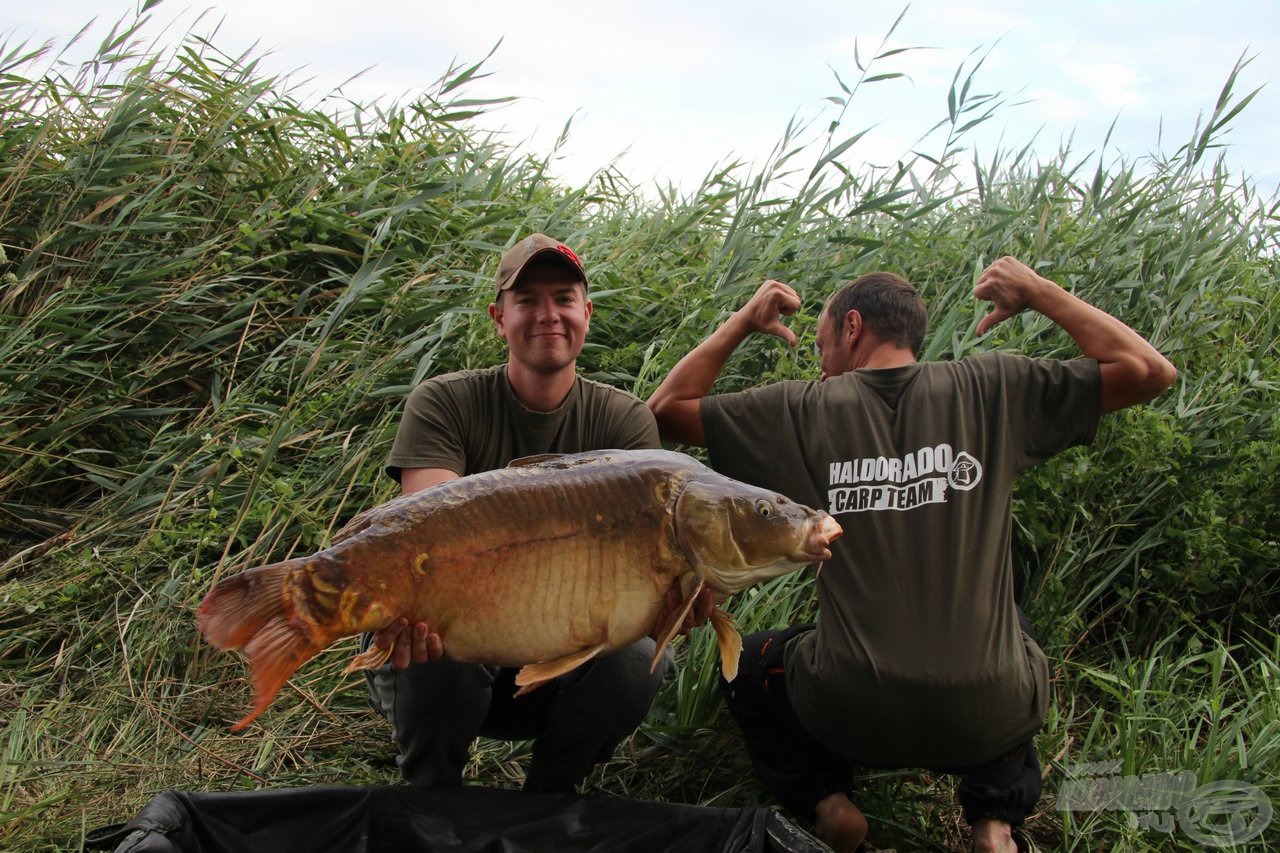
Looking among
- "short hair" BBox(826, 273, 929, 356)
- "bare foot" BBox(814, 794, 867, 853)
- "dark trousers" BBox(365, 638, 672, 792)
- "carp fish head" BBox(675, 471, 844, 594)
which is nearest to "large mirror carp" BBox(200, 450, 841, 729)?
"carp fish head" BBox(675, 471, 844, 594)

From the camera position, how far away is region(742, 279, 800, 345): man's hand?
271 centimetres

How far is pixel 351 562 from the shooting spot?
1.81 m

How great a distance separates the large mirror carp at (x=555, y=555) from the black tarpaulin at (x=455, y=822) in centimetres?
48

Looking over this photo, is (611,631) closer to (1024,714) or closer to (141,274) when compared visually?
(1024,714)

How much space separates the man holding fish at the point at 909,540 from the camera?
7.25 feet

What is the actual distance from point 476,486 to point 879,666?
919 millimetres

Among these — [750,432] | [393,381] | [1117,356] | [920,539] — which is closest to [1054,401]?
[1117,356]

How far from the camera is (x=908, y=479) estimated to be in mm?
2314

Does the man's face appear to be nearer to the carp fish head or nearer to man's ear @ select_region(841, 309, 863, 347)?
man's ear @ select_region(841, 309, 863, 347)

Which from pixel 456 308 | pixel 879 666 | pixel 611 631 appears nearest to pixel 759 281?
pixel 456 308

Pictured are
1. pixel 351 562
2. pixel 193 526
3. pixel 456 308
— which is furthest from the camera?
pixel 456 308

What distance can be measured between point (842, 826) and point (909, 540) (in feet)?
2.14

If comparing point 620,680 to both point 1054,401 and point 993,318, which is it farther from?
point 993,318

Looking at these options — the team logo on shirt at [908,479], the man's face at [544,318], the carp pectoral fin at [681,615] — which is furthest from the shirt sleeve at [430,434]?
the team logo on shirt at [908,479]
